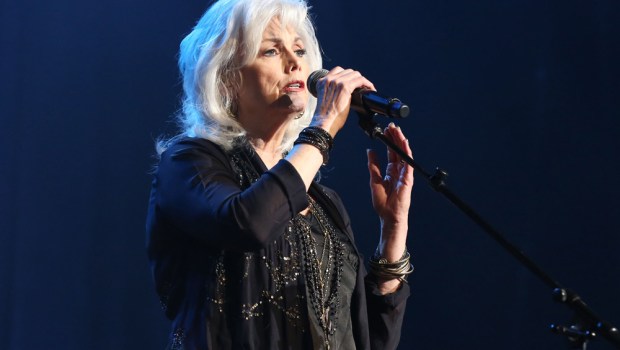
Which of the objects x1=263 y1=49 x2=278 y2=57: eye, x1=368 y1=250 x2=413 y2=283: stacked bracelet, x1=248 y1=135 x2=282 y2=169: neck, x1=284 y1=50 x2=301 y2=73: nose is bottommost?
x1=368 y1=250 x2=413 y2=283: stacked bracelet

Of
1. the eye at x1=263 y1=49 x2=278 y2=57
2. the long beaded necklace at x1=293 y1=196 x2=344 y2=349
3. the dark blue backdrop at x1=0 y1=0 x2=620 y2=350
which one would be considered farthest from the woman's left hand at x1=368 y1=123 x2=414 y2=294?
the dark blue backdrop at x1=0 y1=0 x2=620 y2=350

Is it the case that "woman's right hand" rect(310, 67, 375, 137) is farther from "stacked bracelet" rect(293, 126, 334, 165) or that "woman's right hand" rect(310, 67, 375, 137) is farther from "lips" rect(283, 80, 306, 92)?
"lips" rect(283, 80, 306, 92)

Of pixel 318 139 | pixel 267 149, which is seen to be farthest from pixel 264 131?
pixel 318 139

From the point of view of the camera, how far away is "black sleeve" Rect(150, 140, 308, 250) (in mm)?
1159

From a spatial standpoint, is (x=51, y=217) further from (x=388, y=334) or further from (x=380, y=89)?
(x=388, y=334)

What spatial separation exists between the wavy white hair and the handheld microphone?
0.31 meters

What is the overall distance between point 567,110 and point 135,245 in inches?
56.8

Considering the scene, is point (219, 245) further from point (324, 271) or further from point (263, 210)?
point (324, 271)

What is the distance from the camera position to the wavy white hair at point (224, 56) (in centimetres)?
150

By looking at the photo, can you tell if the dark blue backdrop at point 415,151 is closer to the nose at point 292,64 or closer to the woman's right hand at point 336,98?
the nose at point 292,64

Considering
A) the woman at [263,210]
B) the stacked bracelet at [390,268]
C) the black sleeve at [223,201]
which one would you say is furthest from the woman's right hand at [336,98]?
the stacked bracelet at [390,268]

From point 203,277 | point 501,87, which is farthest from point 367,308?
point 501,87

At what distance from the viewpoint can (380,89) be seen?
2.45 m

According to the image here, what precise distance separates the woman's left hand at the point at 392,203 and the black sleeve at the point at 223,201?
1.29 ft
